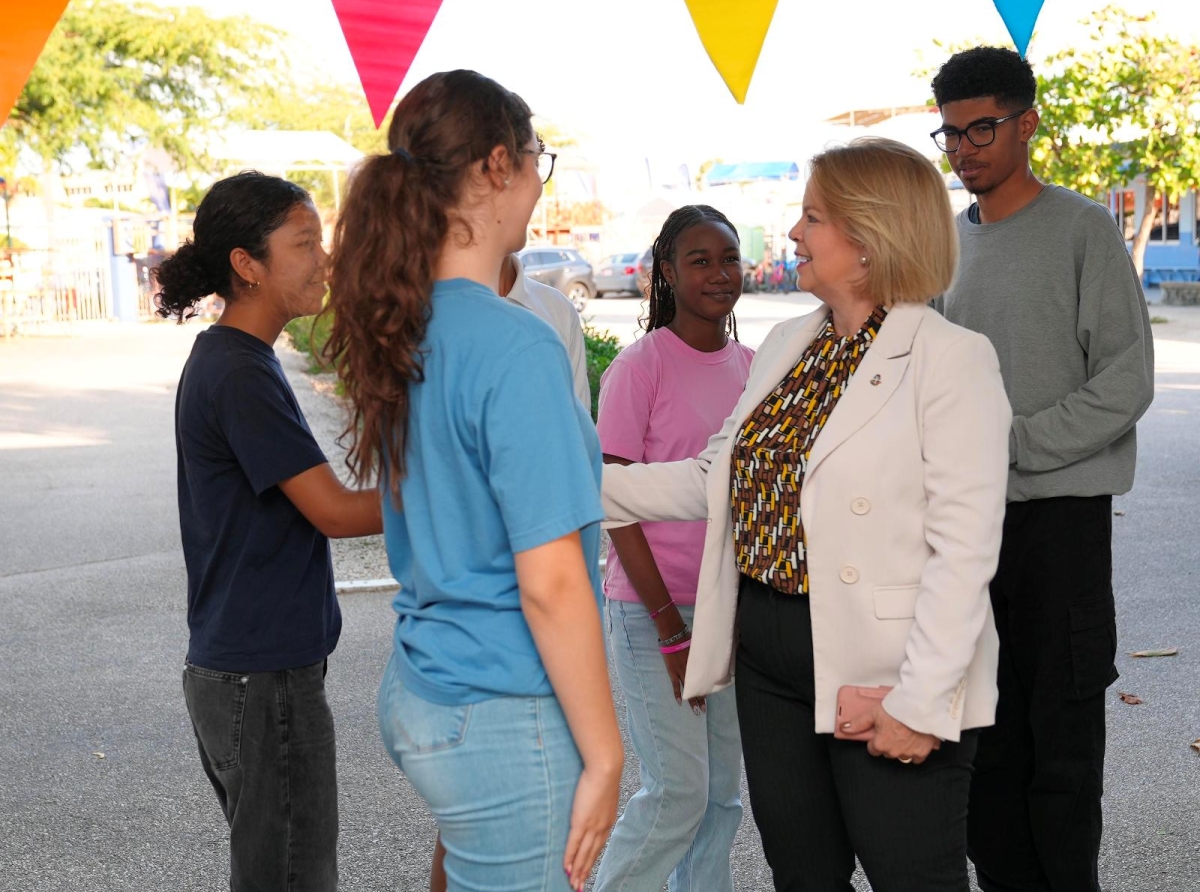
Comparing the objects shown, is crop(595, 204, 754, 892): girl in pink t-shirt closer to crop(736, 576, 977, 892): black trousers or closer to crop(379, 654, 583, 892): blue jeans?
crop(736, 576, 977, 892): black trousers

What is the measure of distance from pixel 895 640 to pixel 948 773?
27cm

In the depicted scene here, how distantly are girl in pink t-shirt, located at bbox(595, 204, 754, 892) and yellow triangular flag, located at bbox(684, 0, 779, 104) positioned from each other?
970 mm

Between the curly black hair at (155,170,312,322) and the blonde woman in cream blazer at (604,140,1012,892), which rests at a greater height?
the curly black hair at (155,170,312,322)

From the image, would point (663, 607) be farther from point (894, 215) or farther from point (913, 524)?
point (894, 215)

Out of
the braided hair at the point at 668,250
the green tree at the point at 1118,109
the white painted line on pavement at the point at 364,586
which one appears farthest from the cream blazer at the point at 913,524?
the green tree at the point at 1118,109

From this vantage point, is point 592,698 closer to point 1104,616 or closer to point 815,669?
point 815,669

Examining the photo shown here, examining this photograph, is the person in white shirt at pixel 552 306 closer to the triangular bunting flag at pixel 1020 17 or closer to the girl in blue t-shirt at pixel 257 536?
the girl in blue t-shirt at pixel 257 536

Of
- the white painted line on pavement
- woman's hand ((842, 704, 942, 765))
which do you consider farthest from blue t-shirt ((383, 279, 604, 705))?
the white painted line on pavement

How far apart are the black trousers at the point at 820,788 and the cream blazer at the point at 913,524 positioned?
9 cm

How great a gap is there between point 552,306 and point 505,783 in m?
1.57

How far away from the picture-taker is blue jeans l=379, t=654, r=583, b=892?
72.5 inches

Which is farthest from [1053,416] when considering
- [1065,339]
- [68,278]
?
[68,278]

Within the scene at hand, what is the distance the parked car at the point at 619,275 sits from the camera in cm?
3597

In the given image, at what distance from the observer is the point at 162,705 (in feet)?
18.1
